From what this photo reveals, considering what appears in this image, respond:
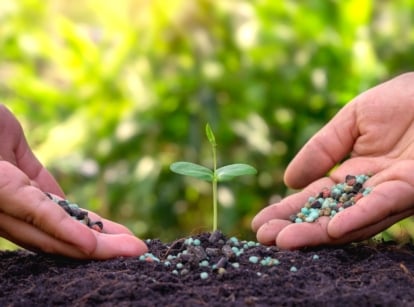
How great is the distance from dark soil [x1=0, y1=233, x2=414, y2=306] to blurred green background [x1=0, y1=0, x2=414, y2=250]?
163 centimetres

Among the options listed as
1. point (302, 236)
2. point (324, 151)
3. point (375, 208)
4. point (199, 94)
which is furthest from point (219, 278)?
point (199, 94)

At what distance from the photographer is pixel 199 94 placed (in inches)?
124

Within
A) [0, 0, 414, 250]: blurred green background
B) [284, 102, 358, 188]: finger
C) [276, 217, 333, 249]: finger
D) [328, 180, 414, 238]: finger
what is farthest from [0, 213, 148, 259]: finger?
[0, 0, 414, 250]: blurred green background

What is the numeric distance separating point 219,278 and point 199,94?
2.05 meters

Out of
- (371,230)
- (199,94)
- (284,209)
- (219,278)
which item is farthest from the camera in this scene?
(199,94)

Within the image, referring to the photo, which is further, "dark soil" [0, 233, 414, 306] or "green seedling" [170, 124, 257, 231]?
"green seedling" [170, 124, 257, 231]

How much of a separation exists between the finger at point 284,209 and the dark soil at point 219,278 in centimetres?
15

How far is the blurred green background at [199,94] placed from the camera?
3137mm

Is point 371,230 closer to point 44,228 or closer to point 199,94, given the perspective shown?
point 44,228

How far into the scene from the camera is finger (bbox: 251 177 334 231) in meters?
1.53

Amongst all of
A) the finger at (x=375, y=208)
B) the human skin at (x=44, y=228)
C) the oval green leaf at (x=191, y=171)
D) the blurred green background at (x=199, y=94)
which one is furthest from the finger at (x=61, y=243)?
the blurred green background at (x=199, y=94)

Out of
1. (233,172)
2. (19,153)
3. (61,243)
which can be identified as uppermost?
(19,153)

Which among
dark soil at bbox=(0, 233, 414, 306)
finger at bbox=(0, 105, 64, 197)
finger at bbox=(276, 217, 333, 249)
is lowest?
dark soil at bbox=(0, 233, 414, 306)

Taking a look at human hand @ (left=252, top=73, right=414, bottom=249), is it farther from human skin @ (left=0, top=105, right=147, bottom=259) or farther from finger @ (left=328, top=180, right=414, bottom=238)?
human skin @ (left=0, top=105, right=147, bottom=259)
